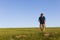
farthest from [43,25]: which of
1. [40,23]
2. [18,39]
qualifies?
[18,39]

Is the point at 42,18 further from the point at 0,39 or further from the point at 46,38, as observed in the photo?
the point at 0,39

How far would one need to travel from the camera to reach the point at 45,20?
27016 millimetres

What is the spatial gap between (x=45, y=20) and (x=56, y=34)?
9.57ft

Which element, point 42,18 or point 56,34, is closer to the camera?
point 56,34

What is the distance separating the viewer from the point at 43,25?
26812 mm

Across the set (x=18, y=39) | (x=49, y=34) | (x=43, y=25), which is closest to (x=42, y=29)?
(x=43, y=25)

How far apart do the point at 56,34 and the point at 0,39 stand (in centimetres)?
629

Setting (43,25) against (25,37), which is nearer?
(25,37)

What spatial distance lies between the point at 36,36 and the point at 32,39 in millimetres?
873

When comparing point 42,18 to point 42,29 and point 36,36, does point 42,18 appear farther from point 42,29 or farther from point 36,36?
point 36,36

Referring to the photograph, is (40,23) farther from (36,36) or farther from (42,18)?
(36,36)

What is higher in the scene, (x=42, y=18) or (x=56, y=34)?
(x=42, y=18)

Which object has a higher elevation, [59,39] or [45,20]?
[45,20]

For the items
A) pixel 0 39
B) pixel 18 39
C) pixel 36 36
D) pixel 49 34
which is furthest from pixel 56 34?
pixel 0 39
